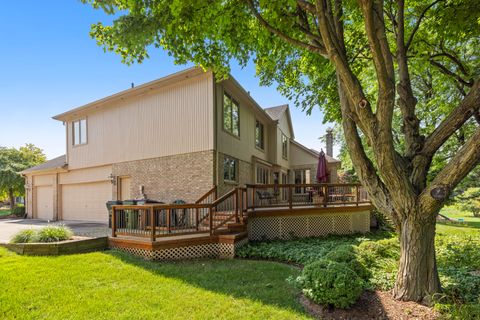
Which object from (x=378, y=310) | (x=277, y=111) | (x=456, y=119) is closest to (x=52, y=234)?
(x=378, y=310)

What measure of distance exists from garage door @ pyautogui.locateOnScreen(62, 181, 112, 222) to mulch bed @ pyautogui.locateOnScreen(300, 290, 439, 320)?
39.4ft

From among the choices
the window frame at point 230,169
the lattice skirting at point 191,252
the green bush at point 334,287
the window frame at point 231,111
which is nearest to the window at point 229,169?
the window frame at point 230,169

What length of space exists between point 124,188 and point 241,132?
623 centimetres

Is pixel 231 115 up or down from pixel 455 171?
up

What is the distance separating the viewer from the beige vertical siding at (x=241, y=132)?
34.6 ft

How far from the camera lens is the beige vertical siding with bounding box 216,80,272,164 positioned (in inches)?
416

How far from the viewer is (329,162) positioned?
20219mm

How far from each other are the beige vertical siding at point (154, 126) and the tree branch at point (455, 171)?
7300mm

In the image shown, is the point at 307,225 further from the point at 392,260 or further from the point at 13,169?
the point at 13,169

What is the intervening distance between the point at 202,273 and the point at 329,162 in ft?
53.6

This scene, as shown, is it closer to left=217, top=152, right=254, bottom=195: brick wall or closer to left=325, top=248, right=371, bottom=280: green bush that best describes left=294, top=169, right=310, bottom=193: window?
left=217, top=152, right=254, bottom=195: brick wall

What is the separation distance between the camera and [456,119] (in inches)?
158

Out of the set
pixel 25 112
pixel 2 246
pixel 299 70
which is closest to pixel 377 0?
pixel 299 70

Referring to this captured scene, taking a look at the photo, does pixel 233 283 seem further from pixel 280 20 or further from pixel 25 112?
pixel 25 112
